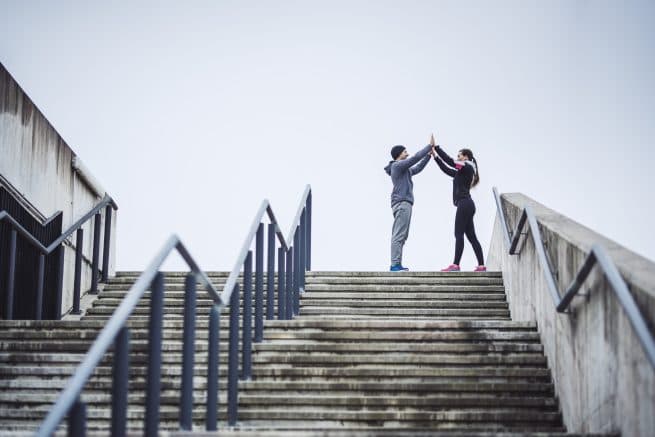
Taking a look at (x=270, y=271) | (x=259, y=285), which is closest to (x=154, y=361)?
(x=259, y=285)

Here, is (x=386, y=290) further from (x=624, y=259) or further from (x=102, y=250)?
(x=624, y=259)

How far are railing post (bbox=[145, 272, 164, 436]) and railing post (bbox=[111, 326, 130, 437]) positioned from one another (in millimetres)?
292

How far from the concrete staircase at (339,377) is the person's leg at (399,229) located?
334 cm

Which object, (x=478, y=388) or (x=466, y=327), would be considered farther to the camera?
(x=466, y=327)

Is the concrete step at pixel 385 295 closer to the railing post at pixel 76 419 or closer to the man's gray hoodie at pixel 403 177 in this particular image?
the man's gray hoodie at pixel 403 177

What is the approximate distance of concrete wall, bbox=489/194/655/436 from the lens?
14.1ft

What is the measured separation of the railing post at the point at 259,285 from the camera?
23.0 ft

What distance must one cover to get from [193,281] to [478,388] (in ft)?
6.53

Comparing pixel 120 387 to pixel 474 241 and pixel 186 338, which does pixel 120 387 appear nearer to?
pixel 186 338

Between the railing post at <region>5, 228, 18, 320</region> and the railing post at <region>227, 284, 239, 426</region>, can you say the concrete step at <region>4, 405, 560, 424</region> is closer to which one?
the railing post at <region>227, 284, 239, 426</region>

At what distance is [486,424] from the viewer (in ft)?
18.9

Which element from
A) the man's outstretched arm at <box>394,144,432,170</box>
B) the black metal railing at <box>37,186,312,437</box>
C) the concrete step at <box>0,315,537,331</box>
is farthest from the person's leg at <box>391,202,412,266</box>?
the concrete step at <box>0,315,537,331</box>

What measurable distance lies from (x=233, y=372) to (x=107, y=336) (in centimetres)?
190

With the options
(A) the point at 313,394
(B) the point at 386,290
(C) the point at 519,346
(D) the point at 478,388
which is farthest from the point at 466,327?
(B) the point at 386,290
